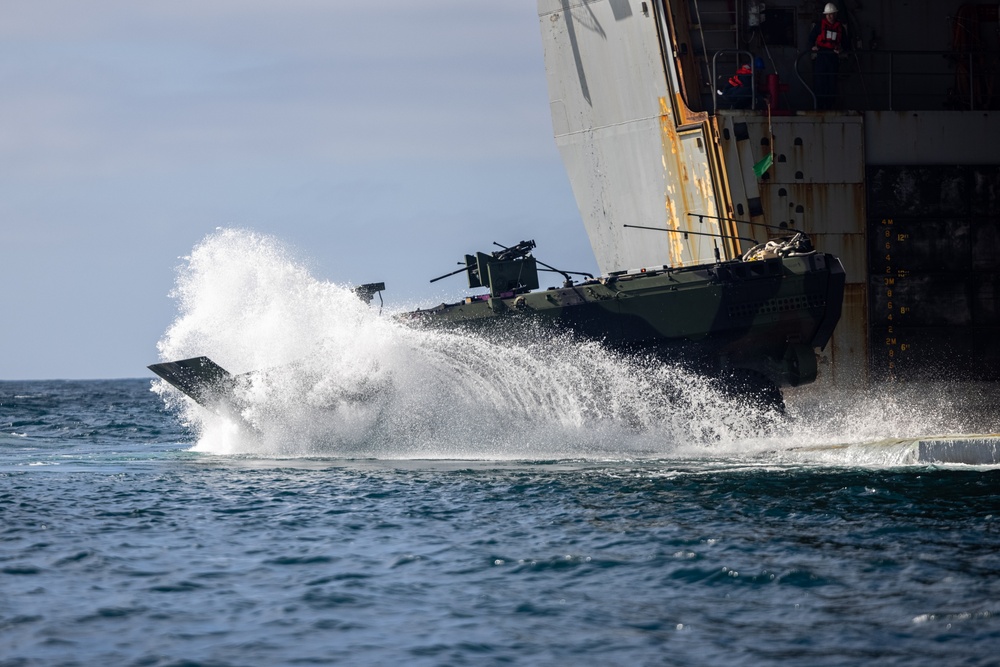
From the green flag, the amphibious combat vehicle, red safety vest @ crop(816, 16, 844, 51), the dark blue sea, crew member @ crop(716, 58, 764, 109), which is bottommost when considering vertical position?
the dark blue sea

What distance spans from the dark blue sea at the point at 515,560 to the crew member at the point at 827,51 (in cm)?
664

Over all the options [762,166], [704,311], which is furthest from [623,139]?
[704,311]

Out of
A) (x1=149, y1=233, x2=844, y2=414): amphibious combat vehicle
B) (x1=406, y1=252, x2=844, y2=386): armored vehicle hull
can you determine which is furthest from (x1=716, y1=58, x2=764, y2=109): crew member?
(x1=406, y1=252, x2=844, y2=386): armored vehicle hull

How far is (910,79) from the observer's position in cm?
2098

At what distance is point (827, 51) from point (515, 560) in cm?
1315

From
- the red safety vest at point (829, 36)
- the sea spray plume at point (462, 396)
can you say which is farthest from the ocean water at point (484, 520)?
the red safety vest at point (829, 36)

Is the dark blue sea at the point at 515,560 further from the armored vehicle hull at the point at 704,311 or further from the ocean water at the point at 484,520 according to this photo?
the armored vehicle hull at the point at 704,311

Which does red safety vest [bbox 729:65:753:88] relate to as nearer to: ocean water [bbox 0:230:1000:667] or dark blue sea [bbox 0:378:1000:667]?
ocean water [bbox 0:230:1000:667]

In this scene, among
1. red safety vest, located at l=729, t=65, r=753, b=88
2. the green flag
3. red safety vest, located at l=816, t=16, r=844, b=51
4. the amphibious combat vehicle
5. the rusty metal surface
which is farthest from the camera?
red safety vest, located at l=816, t=16, r=844, b=51

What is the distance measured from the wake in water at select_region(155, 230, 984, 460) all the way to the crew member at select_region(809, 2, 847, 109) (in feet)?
18.5

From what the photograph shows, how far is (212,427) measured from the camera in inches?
770

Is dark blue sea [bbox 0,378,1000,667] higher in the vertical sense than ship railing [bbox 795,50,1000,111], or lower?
lower

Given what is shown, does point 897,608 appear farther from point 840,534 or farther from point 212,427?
point 212,427

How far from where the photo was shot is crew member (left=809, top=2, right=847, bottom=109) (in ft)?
65.6
